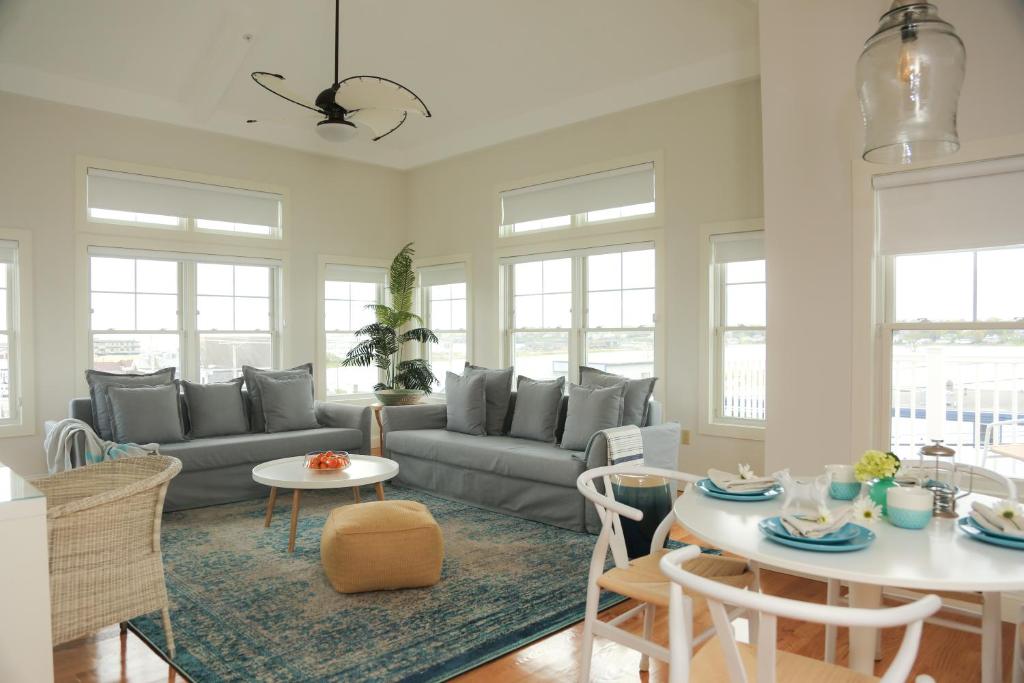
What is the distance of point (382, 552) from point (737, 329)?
10.9 feet

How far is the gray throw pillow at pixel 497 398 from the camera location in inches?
216

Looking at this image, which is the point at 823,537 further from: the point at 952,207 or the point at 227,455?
the point at 227,455

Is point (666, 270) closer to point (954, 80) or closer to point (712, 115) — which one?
point (712, 115)

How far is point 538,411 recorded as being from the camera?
513 cm

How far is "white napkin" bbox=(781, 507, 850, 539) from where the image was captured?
1683 millimetres

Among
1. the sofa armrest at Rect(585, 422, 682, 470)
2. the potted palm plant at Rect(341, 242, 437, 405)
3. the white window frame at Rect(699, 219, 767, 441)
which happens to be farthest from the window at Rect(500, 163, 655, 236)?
the sofa armrest at Rect(585, 422, 682, 470)

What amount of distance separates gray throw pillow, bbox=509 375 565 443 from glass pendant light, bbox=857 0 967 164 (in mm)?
3497

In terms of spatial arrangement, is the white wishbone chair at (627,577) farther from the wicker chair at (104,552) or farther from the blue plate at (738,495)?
the wicker chair at (104,552)

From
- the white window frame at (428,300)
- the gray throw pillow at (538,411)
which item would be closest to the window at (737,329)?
the gray throw pillow at (538,411)

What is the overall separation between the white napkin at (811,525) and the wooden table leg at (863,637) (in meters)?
0.28

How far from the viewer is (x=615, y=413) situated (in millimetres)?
4594

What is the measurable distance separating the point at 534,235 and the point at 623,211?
99 cm

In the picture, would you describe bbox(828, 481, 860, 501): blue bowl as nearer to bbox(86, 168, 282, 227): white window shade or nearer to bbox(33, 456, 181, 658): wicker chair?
bbox(33, 456, 181, 658): wicker chair

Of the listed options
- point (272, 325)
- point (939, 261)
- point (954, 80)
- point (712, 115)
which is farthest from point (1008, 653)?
point (272, 325)
